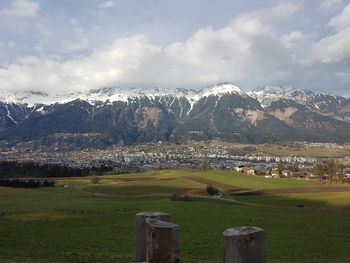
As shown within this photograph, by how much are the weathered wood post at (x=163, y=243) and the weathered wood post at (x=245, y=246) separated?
90 cm

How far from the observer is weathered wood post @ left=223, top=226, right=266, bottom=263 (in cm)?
496

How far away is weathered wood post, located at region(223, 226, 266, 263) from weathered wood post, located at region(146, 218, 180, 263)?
90 centimetres

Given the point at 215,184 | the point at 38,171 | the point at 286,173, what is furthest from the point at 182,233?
the point at 38,171

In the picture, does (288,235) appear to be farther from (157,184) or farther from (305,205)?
A: (157,184)

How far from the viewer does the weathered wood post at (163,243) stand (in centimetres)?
569

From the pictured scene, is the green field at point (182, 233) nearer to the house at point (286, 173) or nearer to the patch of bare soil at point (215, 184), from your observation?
the patch of bare soil at point (215, 184)

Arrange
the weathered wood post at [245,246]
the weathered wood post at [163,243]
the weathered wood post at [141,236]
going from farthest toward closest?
the weathered wood post at [141,236], the weathered wood post at [163,243], the weathered wood post at [245,246]

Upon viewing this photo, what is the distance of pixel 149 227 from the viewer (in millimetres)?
5820

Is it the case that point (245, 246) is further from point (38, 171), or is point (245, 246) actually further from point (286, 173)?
point (38, 171)

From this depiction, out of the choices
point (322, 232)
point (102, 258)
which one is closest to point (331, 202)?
point (322, 232)

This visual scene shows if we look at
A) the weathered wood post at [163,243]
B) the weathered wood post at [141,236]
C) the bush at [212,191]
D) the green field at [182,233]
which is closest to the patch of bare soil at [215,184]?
the bush at [212,191]

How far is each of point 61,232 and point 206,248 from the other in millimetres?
14112

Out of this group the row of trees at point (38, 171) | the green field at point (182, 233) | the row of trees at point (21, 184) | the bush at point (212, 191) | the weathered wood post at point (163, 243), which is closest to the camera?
the weathered wood post at point (163, 243)

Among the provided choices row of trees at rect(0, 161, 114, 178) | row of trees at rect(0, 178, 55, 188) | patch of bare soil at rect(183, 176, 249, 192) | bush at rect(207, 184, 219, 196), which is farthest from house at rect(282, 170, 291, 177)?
row of trees at rect(0, 178, 55, 188)
